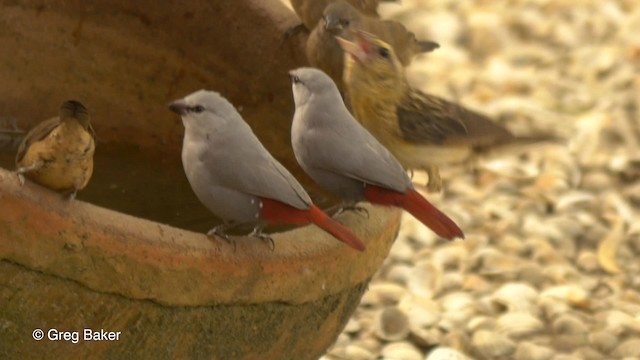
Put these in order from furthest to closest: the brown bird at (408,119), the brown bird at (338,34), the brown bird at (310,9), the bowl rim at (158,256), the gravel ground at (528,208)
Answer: the gravel ground at (528,208) < the brown bird at (310,9) < the brown bird at (338,34) < the brown bird at (408,119) < the bowl rim at (158,256)

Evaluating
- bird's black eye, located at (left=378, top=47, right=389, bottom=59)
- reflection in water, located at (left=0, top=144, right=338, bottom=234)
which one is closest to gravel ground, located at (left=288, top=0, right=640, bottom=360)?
bird's black eye, located at (left=378, top=47, right=389, bottom=59)

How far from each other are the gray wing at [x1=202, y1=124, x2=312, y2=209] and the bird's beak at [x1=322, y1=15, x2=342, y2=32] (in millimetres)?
828

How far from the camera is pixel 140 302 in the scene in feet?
7.32

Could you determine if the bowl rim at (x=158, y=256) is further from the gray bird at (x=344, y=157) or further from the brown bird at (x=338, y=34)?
the brown bird at (x=338, y=34)

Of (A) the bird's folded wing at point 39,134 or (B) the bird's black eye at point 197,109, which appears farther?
(B) the bird's black eye at point 197,109

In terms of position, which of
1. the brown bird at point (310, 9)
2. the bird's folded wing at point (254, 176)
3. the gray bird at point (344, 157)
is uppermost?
the brown bird at point (310, 9)

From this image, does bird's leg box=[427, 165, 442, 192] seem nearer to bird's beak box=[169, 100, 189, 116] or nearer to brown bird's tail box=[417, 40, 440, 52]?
bird's beak box=[169, 100, 189, 116]

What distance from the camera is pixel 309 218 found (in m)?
2.33

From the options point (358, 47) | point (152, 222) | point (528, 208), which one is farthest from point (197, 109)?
point (528, 208)

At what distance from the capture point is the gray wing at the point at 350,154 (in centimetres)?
248

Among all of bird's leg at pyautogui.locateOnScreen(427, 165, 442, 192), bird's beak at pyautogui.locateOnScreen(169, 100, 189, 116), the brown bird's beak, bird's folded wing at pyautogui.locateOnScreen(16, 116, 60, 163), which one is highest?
the brown bird's beak

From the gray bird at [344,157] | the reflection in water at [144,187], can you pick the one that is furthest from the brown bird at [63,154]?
the reflection in water at [144,187]

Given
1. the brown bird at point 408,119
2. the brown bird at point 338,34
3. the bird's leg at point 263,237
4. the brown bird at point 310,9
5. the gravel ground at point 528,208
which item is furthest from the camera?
the gravel ground at point 528,208

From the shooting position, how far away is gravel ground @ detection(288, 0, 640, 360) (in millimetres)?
3760
